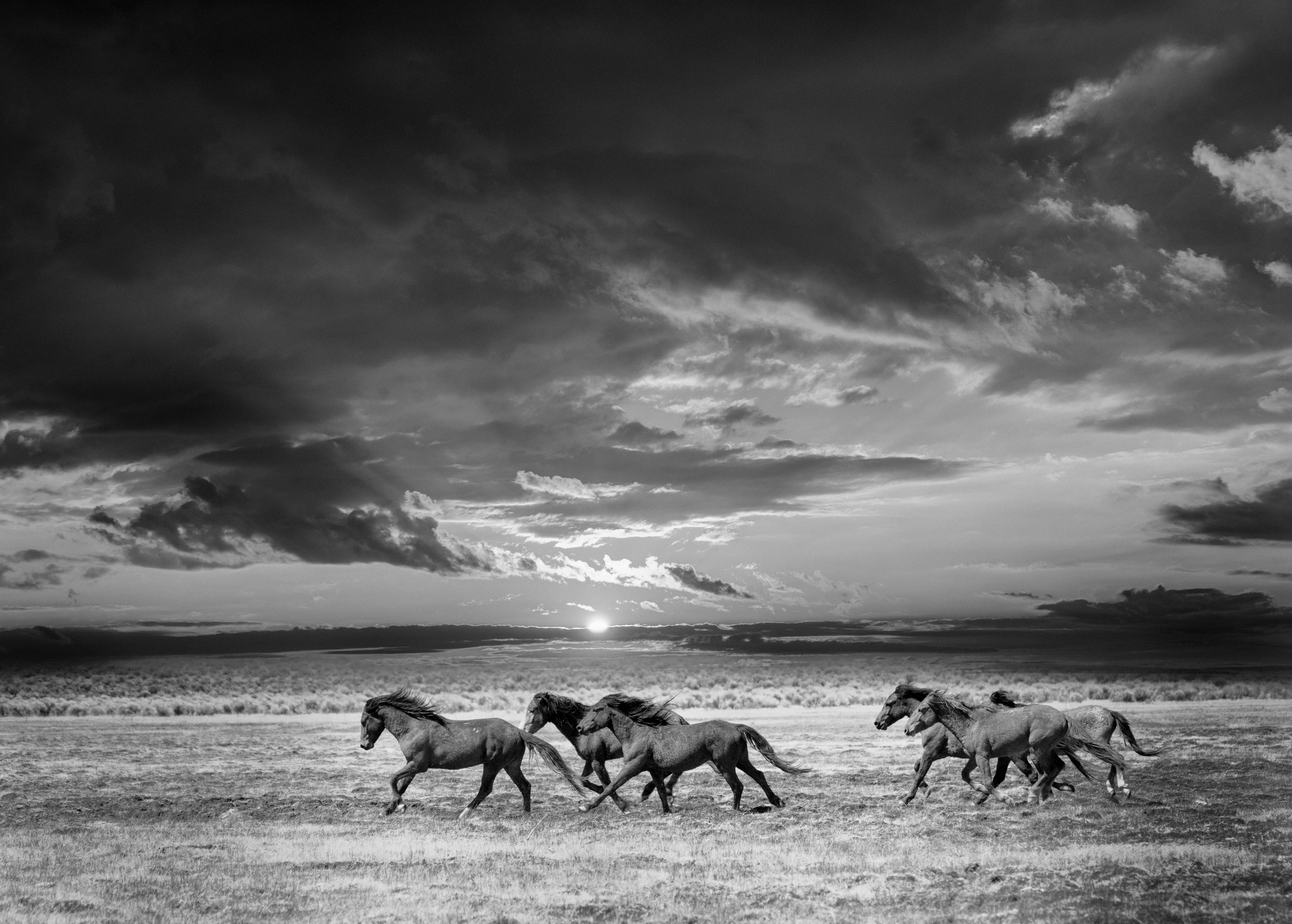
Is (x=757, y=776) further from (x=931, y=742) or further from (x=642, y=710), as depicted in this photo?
(x=931, y=742)

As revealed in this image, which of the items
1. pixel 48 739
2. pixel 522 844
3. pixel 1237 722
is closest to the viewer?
pixel 522 844

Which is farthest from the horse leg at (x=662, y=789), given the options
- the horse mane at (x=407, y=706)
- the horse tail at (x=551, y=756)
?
the horse mane at (x=407, y=706)

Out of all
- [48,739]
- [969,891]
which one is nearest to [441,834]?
[969,891]

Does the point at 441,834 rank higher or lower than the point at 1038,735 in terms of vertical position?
lower

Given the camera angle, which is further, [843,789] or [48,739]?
[48,739]

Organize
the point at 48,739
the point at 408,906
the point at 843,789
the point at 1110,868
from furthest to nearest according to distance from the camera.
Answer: the point at 48,739
the point at 843,789
the point at 1110,868
the point at 408,906

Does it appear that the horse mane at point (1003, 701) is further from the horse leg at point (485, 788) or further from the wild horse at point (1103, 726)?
the horse leg at point (485, 788)

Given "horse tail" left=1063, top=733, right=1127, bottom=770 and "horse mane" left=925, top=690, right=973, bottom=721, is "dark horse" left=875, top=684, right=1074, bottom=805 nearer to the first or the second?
"horse mane" left=925, top=690, right=973, bottom=721

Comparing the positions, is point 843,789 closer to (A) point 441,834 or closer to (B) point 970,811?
(B) point 970,811

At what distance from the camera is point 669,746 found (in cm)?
1692

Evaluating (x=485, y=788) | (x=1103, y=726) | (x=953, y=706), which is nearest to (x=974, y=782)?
(x=953, y=706)

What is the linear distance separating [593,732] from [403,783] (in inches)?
131

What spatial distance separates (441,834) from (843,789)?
840 centimetres

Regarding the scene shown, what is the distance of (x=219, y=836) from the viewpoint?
16797 mm
